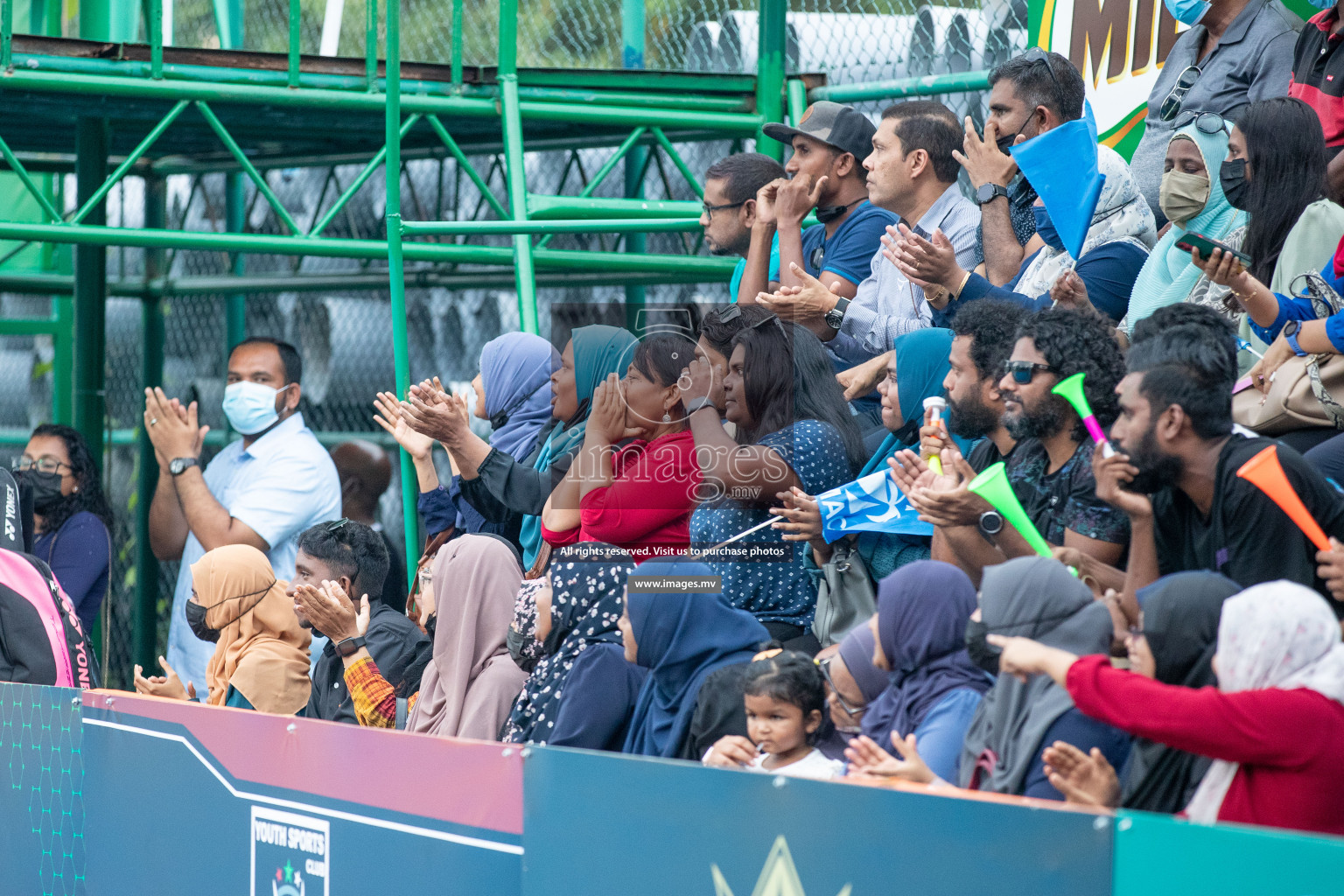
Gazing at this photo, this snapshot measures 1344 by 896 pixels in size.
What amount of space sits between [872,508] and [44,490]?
4185 mm

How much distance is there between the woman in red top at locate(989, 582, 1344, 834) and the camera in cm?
234

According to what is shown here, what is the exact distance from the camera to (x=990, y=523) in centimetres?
325

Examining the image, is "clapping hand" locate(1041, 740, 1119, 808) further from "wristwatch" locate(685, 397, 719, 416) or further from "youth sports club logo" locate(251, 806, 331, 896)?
"youth sports club logo" locate(251, 806, 331, 896)

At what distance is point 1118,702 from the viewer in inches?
97.5

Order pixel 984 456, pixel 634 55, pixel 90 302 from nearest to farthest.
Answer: pixel 984 456 < pixel 634 55 < pixel 90 302

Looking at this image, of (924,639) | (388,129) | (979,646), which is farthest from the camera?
(388,129)

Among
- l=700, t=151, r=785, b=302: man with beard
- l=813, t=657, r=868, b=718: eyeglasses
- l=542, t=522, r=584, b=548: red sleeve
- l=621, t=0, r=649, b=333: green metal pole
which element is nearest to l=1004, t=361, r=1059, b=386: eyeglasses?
l=813, t=657, r=868, b=718: eyeglasses

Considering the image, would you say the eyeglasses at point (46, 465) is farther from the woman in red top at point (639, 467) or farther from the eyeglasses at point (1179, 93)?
the eyeglasses at point (1179, 93)

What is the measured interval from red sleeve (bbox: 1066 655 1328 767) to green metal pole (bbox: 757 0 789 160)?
4656mm

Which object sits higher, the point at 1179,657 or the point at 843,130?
the point at 843,130

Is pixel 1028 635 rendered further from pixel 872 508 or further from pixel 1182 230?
pixel 1182 230

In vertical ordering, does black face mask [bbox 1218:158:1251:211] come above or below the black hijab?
above

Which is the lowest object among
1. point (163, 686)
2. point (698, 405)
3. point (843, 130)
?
point (163, 686)

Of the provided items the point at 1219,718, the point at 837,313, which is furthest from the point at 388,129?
the point at 1219,718
